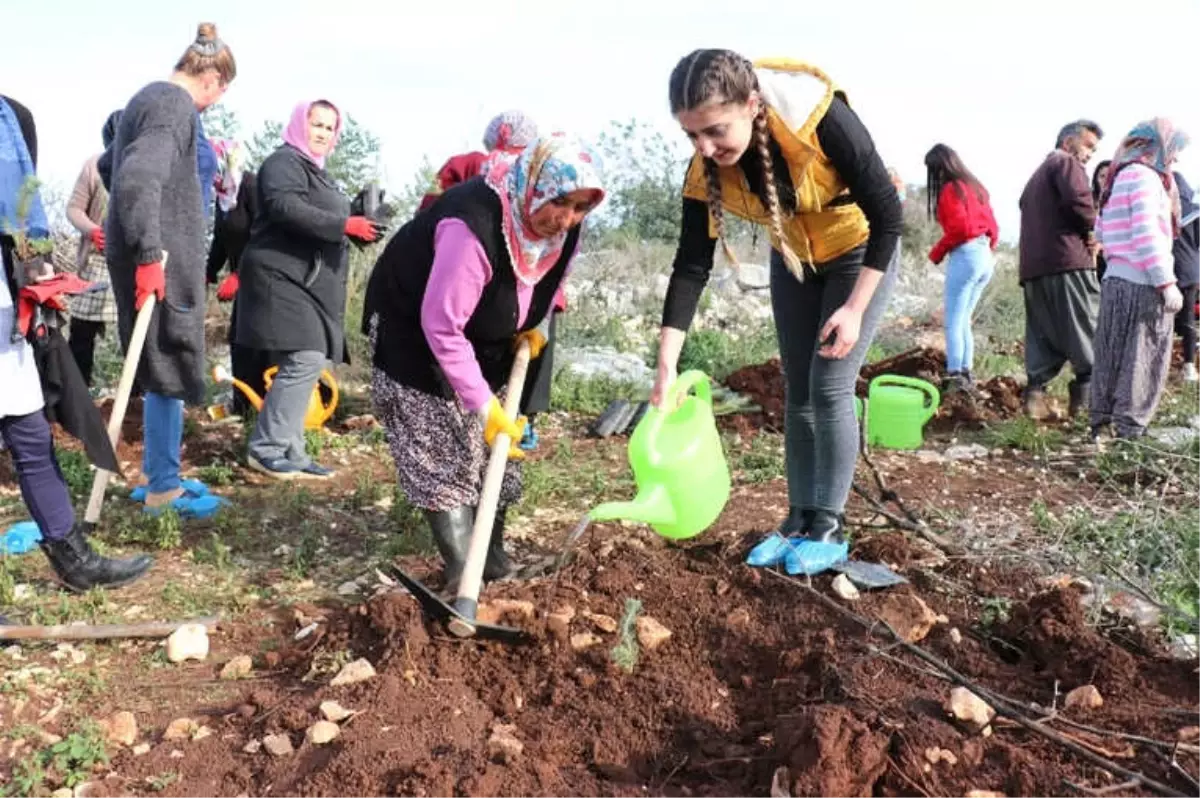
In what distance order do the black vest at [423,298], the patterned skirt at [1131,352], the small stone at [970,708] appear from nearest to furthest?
the small stone at [970,708] → the black vest at [423,298] → the patterned skirt at [1131,352]

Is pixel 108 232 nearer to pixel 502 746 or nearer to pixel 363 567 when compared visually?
pixel 363 567

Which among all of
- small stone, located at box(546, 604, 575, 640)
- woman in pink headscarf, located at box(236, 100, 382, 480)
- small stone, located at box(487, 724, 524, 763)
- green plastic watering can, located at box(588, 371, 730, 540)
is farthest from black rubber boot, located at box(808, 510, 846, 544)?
woman in pink headscarf, located at box(236, 100, 382, 480)

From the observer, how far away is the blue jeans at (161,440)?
12.4 feet

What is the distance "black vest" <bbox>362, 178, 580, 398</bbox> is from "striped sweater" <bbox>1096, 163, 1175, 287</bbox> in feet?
10.4

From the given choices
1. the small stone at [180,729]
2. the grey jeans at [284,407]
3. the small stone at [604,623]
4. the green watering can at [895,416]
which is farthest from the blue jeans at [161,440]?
the green watering can at [895,416]

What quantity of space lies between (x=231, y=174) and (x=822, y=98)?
11.9 feet

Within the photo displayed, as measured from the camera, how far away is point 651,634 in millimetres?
2584

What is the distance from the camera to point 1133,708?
2.12m

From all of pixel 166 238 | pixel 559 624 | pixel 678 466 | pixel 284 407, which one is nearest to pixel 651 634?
pixel 559 624

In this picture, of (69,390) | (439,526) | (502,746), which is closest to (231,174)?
(69,390)

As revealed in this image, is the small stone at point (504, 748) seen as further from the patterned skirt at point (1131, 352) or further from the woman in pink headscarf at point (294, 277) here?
the patterned skirt at point (1131, 352)

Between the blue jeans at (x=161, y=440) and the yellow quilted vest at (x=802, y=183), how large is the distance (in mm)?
2242

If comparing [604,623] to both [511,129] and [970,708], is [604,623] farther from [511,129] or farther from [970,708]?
[511,129]

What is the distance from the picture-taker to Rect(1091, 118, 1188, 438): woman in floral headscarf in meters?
4.59
